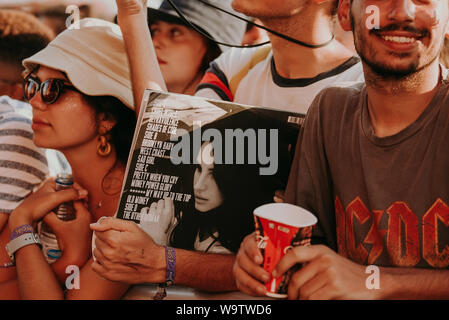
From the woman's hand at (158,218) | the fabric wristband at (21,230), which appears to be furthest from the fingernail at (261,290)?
the fabric wristband at (21,230)

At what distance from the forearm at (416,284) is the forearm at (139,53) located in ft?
4.21

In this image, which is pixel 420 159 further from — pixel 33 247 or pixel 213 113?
pixel 33 247

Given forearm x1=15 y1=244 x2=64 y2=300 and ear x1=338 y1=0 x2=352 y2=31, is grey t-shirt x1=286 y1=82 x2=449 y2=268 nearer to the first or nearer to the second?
ear x1=338 y1=0 x2=352 y2=31

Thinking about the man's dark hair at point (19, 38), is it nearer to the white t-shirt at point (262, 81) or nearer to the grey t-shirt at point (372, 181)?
the white t-shirt at point (262, 81)

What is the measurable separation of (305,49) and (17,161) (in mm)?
1324

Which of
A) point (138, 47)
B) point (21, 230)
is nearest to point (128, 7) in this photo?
Result: point (138, 47)

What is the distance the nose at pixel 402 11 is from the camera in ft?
4.91

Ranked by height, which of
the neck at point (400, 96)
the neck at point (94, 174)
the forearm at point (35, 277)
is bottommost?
the forearm at point (35, 277)

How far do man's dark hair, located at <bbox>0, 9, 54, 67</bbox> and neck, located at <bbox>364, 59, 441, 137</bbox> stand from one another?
1878mm

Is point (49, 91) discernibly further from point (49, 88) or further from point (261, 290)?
point (261, 290)

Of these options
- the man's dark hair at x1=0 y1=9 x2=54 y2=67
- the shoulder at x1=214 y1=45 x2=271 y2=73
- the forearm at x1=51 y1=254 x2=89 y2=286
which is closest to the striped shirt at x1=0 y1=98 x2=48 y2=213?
the forearm at x1=51 y1=254 x2=89 y2=286

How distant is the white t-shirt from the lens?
218cm

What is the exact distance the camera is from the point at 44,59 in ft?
7.27

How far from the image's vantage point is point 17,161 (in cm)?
234
